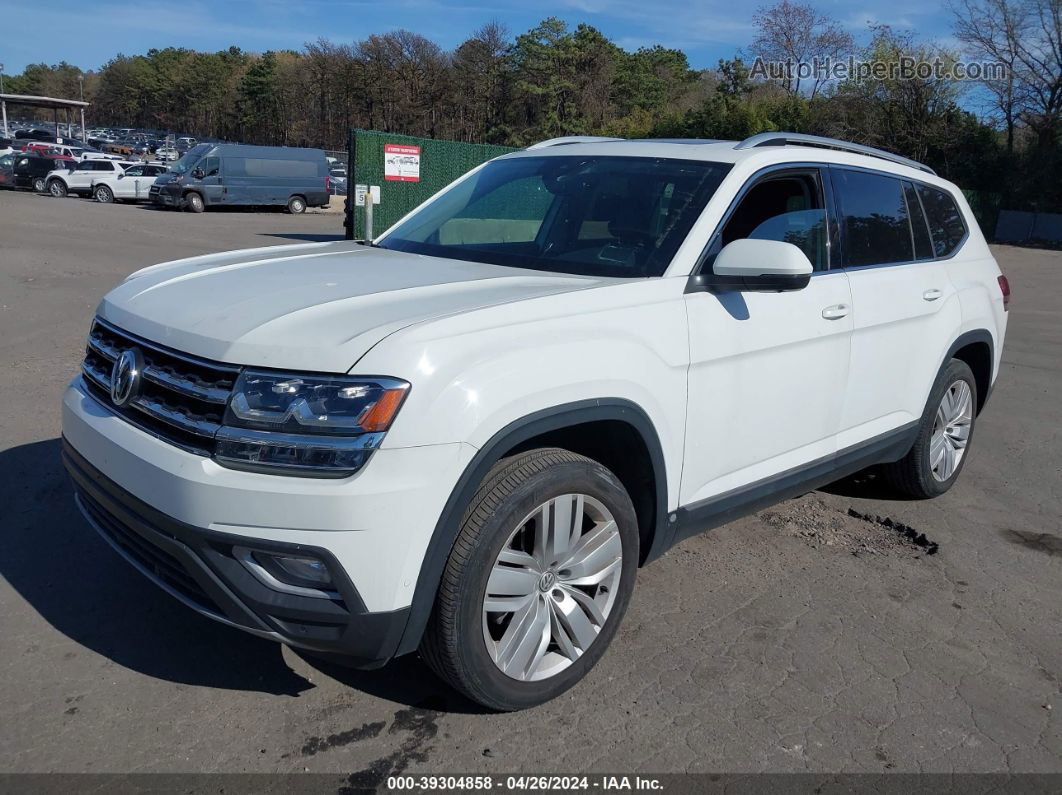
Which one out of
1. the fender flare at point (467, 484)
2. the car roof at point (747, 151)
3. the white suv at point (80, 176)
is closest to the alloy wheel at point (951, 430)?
the car roof at point (747, 151)

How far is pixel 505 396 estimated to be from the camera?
268cm

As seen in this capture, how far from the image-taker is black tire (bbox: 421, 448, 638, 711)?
2.69m

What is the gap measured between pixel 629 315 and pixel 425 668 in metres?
1.47

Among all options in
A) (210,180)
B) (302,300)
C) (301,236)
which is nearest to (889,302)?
(302,300)

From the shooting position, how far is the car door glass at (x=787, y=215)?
12.5 ft

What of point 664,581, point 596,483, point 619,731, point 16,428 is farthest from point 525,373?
point 16,428

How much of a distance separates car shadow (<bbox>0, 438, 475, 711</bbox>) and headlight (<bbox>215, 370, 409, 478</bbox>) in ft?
3.48

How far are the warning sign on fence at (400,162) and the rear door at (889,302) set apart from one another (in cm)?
1651

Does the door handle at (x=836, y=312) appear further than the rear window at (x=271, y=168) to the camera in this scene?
No

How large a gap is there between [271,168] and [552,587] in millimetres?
31505

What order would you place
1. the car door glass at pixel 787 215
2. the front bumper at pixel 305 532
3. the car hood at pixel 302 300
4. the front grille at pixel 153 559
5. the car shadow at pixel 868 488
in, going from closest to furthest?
the front bumper at pixel 305 532
the car hood at pixel 302 300
the front grille at pixel 153 559
the car door glass at pixel 787 215
the car shadow at pixel 868 488

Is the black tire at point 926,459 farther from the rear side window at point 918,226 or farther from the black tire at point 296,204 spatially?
the black tire at point 296,204

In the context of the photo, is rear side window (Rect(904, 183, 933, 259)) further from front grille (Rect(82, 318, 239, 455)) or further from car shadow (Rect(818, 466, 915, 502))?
front grille (Rect(82, 318, 239, 455))

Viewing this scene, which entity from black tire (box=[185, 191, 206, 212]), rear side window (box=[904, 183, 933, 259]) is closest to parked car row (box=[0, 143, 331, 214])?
black tire (box=[185, 191, 206, 212])
